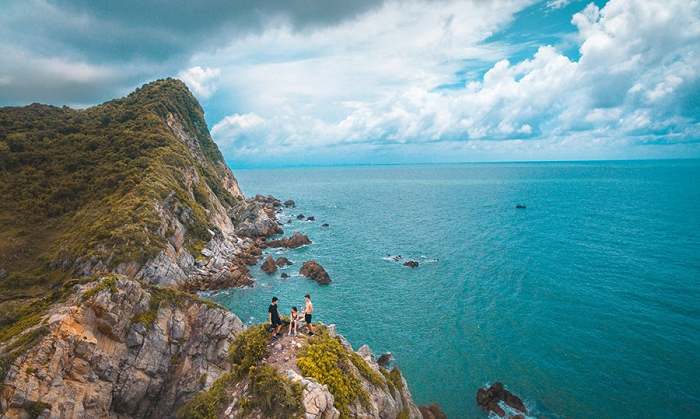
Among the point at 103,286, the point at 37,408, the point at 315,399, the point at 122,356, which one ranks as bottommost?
the point at 122,356

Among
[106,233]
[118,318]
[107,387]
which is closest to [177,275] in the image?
[106,233]

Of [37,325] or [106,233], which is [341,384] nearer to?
[37,325]

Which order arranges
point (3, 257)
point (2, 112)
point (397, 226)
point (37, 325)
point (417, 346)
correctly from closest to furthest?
point (37, 325), point (3, 257), point (417, 346), point (2, 112), point (397, 226)

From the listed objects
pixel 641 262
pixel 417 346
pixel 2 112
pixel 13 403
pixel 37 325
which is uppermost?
pixel 2 112

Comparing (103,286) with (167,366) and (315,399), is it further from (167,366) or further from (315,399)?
(315,399)

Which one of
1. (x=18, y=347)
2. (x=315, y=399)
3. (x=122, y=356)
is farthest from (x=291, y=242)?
(x=315, y=399)

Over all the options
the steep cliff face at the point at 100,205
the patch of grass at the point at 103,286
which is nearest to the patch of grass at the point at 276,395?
the patch of grass at the point at 103,286
